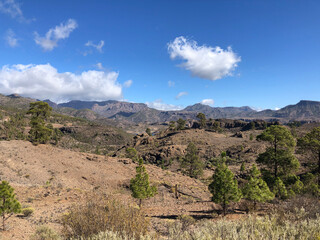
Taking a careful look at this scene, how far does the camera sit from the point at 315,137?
62.3ft

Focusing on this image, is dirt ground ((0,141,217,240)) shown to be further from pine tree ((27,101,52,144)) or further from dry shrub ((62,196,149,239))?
dry shrub ((62,196,149,239))

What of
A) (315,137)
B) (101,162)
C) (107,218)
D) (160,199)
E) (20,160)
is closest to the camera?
(107,218)

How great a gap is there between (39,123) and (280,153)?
4163cm

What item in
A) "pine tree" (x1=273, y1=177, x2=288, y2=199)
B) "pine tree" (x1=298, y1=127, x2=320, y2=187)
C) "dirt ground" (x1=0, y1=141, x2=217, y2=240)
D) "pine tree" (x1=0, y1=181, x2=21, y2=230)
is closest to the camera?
"pine tree" (x1=0, y1=181, x2=21, y2=230)

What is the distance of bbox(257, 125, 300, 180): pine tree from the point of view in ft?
64.1

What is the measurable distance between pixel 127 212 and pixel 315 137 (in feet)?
68.7

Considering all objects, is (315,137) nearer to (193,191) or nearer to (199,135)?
(193,191)

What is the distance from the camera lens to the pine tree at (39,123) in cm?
3684

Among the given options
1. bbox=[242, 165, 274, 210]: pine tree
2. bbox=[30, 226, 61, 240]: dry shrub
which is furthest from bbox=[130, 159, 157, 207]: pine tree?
bbox=[30, 226, 61, 240]: dry shrub

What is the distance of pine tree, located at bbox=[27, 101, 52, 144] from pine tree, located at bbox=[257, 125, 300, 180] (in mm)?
38299

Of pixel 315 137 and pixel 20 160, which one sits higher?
pixel 315 137

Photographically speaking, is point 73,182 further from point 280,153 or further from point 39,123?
point 280,153

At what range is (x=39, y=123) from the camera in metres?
37.5

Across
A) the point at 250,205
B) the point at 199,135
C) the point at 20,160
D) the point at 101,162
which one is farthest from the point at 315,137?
the point at 199,135
